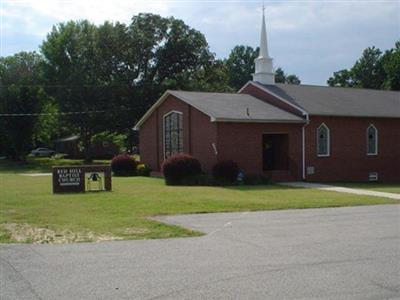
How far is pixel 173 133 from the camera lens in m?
34.5

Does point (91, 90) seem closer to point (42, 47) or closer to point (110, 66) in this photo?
point (110, 66)

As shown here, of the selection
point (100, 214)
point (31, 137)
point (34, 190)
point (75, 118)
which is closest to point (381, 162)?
point (34, 190)

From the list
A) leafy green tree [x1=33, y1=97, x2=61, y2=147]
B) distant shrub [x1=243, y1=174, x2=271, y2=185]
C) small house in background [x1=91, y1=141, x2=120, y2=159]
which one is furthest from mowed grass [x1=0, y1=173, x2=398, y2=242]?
small house in background [x1=91, y1=141, x2=120, y2=159]

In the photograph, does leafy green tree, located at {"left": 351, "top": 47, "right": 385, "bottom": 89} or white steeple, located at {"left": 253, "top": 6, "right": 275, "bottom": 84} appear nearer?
white steeple, located at {"left": 253, "top": 6, "right": 275, "bottom": 84}

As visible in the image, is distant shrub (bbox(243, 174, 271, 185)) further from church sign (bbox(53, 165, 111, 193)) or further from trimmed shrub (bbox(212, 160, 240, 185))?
church sign (bbox(53, 165, 111, 193))

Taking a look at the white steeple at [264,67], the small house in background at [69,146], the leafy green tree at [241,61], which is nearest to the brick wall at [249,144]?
the white steeple at [264,67]

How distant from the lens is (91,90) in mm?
55969

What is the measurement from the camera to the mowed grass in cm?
1212

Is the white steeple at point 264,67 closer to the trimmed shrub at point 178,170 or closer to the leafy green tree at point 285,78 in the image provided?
the trimmed shrub at point 178,170

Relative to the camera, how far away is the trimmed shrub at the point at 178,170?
28.0 meters

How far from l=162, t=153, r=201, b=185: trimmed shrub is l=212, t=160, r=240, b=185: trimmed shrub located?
1.20m

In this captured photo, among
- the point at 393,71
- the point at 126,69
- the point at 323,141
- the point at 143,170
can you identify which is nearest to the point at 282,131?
the point at 323,141

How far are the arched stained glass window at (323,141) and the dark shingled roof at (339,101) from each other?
3.24 feet

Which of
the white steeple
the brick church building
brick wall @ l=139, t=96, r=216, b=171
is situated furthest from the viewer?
the white steeple
